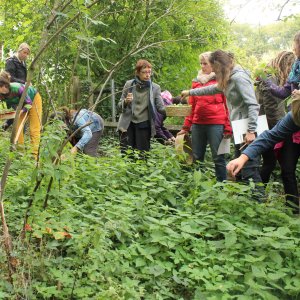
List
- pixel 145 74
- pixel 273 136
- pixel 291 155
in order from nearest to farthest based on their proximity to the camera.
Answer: pixel 273 136
pixel 291 155
pixel 145 74

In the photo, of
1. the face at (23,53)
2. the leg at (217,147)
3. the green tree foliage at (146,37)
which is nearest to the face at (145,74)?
the leg at (217,147)

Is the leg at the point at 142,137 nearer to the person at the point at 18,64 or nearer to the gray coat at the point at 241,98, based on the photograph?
the gray coat at the point at 241,98

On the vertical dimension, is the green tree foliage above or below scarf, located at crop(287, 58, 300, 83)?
above

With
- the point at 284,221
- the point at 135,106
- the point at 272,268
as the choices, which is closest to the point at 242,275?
the point at 272,268

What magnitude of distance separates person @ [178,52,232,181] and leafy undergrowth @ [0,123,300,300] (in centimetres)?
105

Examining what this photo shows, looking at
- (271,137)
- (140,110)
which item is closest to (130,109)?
(140,110)

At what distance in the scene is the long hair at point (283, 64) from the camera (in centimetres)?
518

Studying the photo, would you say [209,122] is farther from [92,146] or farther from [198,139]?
[92,146]

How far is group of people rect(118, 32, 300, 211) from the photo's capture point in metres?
4.35

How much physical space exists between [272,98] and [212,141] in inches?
34.9

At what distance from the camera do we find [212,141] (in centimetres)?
520

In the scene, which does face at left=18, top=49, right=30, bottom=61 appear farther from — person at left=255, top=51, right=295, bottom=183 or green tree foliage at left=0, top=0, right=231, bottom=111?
person at left=255, top=51, right=295, bottom=183

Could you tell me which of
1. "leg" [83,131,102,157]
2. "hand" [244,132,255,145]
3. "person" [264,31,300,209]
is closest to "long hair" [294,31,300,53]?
"person" [264,31,300,209]

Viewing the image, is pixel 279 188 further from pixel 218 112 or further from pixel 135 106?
pixel 135 106
